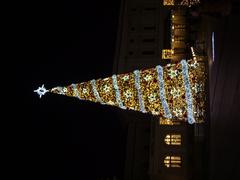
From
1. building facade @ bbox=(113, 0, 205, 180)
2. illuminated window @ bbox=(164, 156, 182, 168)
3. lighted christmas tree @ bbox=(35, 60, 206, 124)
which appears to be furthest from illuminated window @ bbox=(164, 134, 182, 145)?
lighted christmas tree @ bbox=(35, 60, 206, 124)

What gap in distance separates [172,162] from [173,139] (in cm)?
154

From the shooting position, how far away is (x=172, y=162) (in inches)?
933

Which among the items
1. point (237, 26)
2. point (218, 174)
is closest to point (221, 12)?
point (237, 26)

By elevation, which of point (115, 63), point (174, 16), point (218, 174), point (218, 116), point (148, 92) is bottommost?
point (218, 174)

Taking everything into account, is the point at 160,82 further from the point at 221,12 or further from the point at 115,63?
the point at 115,63

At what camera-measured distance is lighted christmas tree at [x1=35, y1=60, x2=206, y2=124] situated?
13297 millimetres

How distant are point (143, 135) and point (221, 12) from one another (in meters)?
23.2

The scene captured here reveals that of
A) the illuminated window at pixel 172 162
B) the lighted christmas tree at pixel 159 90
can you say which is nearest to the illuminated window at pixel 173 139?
the illuminated window at pixel 172 162

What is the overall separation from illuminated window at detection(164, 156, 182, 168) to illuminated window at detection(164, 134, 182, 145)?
0.98 m

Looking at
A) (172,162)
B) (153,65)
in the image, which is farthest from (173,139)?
(153,65)

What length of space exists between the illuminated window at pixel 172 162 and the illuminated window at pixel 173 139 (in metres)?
0.98

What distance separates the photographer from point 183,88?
44.4 ft

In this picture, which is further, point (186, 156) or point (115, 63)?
point (115, 63)

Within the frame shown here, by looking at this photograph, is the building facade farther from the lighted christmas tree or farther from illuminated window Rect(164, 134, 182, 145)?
the lighted christmas tree
